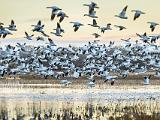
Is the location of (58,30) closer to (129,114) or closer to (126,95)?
(129,114)

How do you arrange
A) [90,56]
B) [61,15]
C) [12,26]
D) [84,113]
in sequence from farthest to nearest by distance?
[90,56], [84,113], [12,26], [61,15]

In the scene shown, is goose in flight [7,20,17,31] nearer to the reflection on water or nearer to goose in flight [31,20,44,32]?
goose in flight [31,20,44,32]

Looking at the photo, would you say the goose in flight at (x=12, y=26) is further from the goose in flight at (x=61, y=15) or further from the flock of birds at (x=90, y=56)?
the flock of birds at (x=90, y=56)

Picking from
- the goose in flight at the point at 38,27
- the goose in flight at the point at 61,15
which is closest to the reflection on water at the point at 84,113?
the goose in flight at the point at 38,27

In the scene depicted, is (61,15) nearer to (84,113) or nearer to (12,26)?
(12,26)

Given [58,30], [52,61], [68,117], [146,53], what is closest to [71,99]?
[52,61]

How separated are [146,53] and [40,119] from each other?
14.3 meters

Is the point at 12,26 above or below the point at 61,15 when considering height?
below

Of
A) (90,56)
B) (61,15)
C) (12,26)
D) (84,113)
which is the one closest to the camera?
(61,15)

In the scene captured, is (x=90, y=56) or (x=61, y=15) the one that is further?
(x=90, y=56)

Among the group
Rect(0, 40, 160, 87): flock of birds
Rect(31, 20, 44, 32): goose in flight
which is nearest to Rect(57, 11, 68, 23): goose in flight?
Rect(31, 20, 44, 32): goose in flight

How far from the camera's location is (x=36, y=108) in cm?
3981

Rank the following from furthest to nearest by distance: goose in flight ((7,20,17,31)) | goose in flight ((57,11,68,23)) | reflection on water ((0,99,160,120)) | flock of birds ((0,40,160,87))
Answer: flock of birds ((0,40,160,87))
reflection on water ((0,99,160,120))
goose in flight ((7,20,17,31))
goose in flight ((57,11,68,23))

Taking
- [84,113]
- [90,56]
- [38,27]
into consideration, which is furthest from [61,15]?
[90,56]
